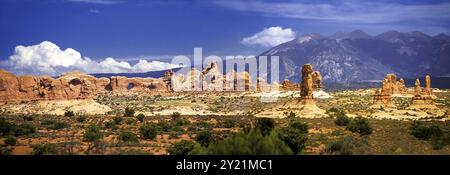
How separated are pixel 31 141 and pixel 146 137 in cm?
833

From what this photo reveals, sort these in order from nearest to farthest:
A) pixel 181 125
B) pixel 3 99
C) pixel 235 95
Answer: pixel 181 125, pixel 3 99, pixel 235 95

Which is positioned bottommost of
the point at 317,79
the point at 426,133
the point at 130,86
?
the point at 426,133

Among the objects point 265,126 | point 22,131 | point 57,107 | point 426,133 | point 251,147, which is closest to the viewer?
point 251,147

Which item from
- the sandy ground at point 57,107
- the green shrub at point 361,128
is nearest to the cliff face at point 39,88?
the sandy ground at point 57,107

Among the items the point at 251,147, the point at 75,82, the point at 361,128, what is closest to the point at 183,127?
the point at 361,128

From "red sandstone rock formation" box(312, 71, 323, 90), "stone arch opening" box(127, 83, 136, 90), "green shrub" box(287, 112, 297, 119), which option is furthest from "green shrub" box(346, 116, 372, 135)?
"stone arch opening" box(127, 83, 136, 90)

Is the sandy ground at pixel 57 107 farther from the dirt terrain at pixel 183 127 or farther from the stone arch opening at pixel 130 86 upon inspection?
the stone arch opening at pixel 130 86

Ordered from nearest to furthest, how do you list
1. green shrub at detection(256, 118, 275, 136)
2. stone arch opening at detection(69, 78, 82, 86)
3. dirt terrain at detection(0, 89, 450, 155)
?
dirt terrain at detection(0, 89, 450, 155)
green shrub at detection(256, 118, 275, 136)
stone arch opening at detection(69, 78, 82, 86)

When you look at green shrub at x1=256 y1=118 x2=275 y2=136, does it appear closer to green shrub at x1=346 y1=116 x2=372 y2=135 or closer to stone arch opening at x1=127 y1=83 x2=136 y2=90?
green shrub at x1=346 y1=116 x2=372 y2=135

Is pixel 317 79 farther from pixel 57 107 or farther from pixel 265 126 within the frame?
pixel 265 126
